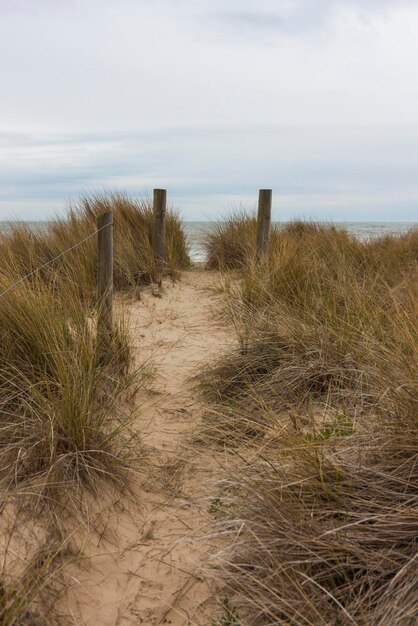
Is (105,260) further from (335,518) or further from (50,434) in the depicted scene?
(335,518)

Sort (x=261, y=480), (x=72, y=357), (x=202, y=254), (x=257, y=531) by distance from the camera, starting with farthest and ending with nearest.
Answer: (x=202, y=254) → (x=72, y=357) → (x=261, y=480) → (x=257, y=531)

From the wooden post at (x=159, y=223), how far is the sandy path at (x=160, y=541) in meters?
3.70

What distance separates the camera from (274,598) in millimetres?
1727

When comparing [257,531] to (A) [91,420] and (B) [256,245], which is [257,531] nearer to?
(A) [91,420]

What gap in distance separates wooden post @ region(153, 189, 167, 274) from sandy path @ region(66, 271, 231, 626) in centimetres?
370

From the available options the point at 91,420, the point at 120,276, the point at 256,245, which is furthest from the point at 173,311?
the point at 91,420

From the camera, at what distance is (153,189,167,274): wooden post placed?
7316 millimetres

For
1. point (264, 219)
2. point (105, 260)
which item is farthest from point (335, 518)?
point (264, 219)

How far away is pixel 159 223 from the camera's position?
7.36 meters

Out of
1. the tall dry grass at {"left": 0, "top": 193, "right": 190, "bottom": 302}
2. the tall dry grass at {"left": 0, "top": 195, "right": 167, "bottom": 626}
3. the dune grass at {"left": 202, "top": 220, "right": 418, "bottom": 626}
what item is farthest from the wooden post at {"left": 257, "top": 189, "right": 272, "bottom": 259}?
the dune grass at {"left": 202, "top": 220, "right": 418, "bottom": 626}

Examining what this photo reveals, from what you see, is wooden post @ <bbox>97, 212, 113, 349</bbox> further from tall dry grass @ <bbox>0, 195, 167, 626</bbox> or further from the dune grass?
the dune grass

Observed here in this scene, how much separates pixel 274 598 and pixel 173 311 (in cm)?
441

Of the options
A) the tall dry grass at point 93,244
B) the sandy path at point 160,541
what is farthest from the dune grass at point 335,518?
the tall dry grass at point 93,244

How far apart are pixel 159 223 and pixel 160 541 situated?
5.53 metres
